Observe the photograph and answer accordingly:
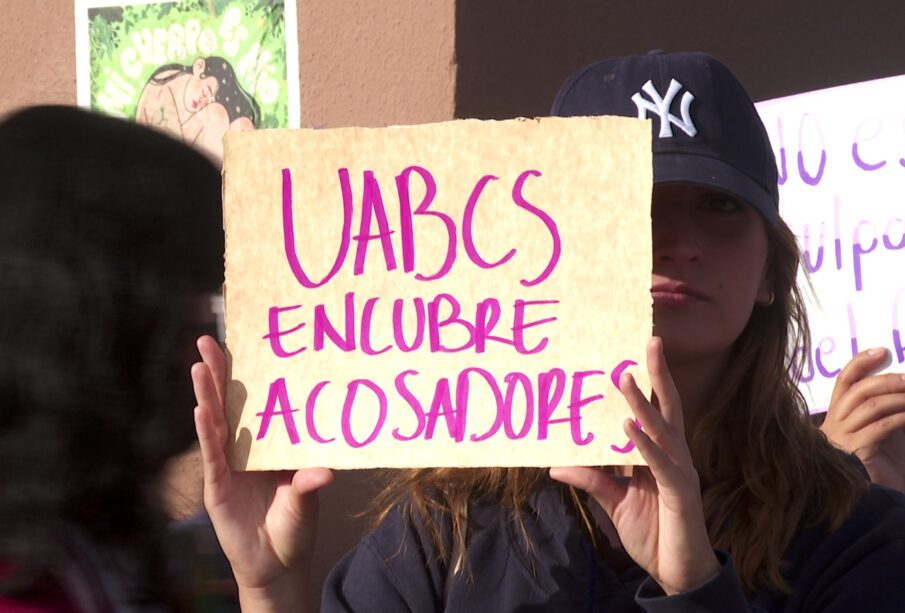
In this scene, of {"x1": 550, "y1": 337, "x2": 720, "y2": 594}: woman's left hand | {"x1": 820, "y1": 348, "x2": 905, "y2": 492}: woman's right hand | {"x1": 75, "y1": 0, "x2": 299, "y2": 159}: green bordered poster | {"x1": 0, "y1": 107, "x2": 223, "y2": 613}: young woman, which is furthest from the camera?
{"x1": 75, "y1": 0, "x2": 299, "y2": 159}: green bordered poster

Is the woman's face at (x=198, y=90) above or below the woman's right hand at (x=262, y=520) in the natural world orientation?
above

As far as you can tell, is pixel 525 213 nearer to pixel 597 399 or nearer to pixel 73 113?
pixel 597 399

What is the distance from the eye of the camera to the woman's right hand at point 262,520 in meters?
1.70

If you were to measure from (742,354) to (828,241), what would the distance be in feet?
2.84

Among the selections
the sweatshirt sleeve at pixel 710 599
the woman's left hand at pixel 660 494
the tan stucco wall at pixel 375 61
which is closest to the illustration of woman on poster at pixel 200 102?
the tan stucco wall at pixel 375 61

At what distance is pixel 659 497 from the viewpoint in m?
1.65

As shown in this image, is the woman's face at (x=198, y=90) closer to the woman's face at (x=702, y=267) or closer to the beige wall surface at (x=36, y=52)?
the beige wall surface at (x=36, y=52)

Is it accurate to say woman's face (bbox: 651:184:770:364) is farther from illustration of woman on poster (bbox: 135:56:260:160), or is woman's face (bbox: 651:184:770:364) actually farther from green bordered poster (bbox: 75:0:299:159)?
illustration of woman on poster (bbox: 135:56:260:160)

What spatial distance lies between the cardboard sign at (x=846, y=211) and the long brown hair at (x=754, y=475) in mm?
692

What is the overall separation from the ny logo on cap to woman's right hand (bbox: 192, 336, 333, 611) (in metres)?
0.66

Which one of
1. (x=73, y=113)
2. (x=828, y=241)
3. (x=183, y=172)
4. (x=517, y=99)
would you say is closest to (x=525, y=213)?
(x=183, y=172)

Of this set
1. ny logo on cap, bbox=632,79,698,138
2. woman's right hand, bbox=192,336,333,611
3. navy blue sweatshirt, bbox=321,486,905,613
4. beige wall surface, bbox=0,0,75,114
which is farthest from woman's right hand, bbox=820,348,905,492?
beige wall surface, bbox=0,0,75,114

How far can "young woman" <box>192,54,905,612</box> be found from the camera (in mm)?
1734

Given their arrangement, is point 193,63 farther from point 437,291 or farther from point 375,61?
point 437,291
